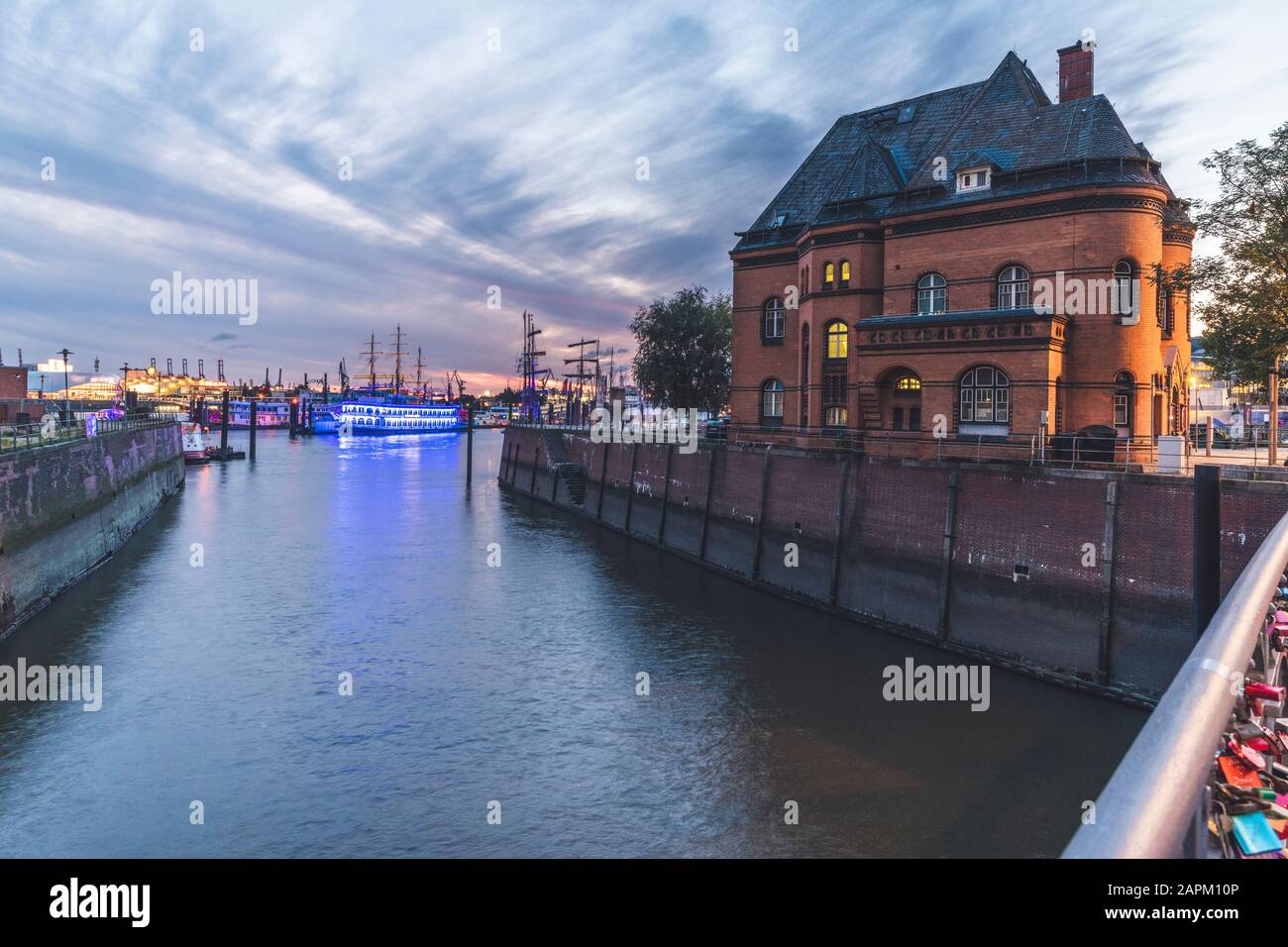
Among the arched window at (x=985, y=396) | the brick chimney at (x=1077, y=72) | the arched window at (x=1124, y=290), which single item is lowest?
the arched window at (x=985, y=396)

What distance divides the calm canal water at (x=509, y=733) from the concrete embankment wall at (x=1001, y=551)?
116 centimetres

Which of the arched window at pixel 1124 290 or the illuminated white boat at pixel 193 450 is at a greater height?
the arched window at pixel 1124 290

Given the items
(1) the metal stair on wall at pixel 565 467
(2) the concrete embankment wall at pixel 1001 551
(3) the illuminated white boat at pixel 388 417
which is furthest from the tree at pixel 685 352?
(3) the illuminated white boat at pixel 388 417

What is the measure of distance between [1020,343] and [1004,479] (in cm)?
1013

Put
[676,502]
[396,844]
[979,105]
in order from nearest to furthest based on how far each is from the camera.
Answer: [396,844] → [979,105] → [676,502]

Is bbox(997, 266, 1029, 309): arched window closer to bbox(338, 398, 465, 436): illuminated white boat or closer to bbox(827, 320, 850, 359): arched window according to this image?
bbox(827, 320, 850, 359): arched window

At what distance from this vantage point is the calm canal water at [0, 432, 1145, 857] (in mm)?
13781

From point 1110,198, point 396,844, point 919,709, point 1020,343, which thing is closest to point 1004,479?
point 919,709

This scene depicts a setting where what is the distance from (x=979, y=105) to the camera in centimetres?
3722

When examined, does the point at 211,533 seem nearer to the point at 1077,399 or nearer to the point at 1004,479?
the point at 1004,479

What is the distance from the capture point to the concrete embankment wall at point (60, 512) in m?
25.2

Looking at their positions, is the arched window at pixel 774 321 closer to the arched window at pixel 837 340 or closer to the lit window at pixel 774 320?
the lit window at pixel 774 320
